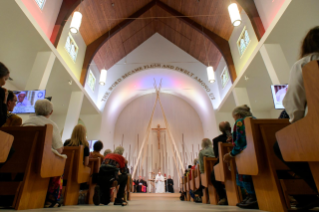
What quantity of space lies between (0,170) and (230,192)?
1.91 metres

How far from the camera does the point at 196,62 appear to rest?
7.76 m

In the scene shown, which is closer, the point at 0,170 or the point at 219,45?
the point at 0,170

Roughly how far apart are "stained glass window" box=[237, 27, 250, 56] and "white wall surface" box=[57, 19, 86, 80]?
471cm

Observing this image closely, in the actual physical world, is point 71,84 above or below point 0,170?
above

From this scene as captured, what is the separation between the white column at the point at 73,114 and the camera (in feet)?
17.7

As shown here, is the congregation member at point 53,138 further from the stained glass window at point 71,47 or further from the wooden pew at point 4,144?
the stained glass window at point 71,47

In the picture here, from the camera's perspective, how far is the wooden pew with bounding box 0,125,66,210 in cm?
134

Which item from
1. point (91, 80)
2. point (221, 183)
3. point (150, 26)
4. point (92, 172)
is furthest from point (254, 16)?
point (91, 80)

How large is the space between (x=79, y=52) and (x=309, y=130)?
20.9 ft

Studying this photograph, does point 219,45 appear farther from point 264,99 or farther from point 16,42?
point 16,42

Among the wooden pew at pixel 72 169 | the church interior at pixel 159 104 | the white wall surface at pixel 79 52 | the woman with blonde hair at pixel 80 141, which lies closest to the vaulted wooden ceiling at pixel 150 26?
the church interior at pixel 159 104

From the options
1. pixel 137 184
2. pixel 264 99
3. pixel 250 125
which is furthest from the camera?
pixel 137 184

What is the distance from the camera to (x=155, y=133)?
9.87m

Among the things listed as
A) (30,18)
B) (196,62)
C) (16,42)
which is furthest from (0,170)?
(196,62)
